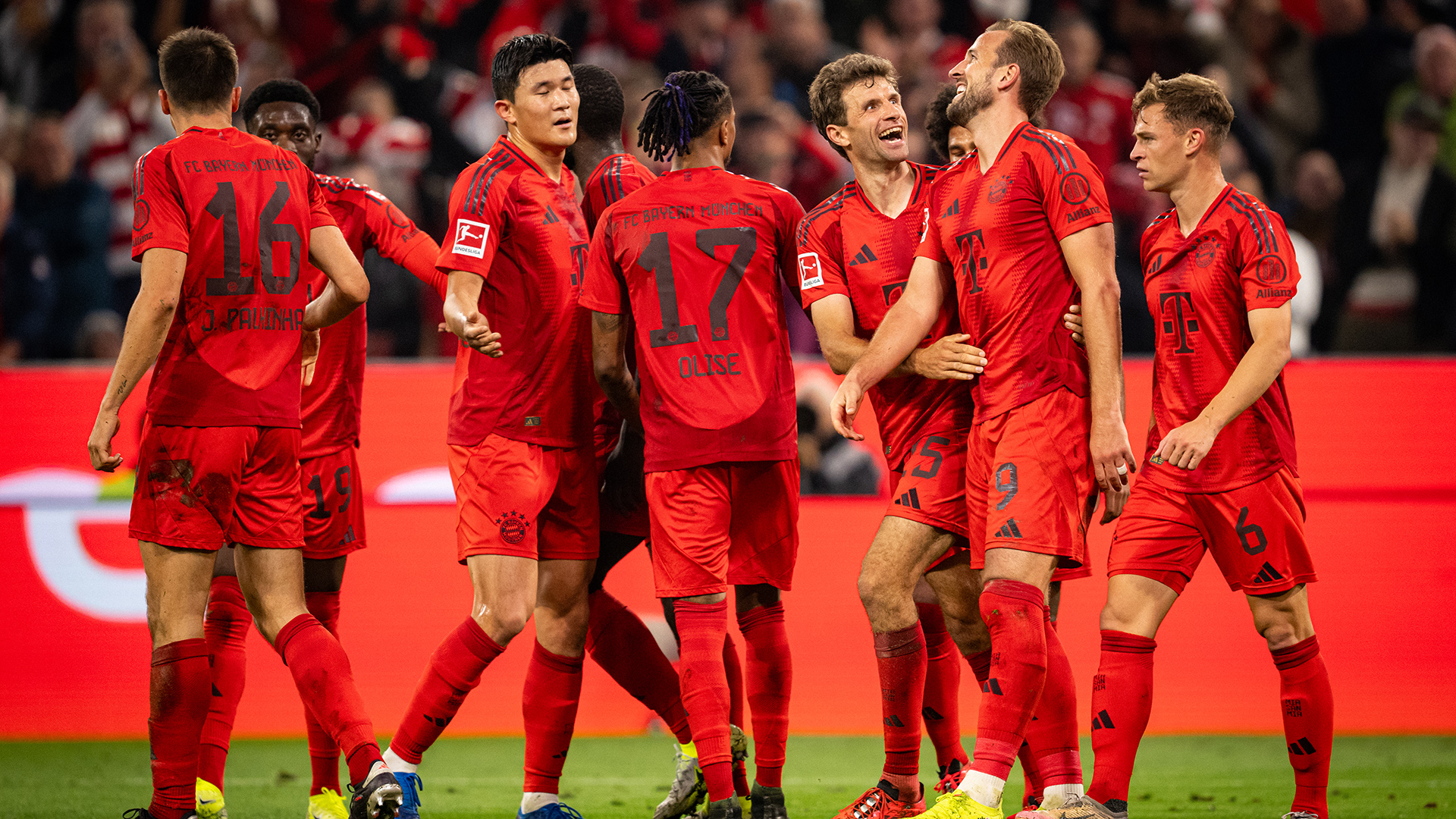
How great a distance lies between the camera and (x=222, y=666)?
16.8ft

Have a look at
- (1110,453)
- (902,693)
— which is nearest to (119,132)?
(902,693)

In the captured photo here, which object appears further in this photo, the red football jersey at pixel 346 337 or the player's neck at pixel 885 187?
the red football jersey at pixel 346 337

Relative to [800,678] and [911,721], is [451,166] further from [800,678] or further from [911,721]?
[911,721]

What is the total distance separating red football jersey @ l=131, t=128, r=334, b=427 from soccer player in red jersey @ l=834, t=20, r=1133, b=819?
1828 mm

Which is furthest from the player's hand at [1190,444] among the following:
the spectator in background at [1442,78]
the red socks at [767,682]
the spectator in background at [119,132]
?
the spectator in background at [119,132]

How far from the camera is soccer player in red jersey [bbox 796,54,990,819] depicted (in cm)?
448

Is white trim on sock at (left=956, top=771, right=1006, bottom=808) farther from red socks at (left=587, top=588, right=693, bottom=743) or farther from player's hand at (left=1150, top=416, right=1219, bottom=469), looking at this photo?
red socks at (left=587, top=588, right=693, bottom=743)

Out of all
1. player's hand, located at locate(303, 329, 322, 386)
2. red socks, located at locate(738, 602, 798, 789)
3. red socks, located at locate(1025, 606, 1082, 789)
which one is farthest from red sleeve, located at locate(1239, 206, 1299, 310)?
player's hand, located at locate(303, 329, 322, 386)

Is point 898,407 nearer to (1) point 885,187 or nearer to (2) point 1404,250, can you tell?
(1) point 885,187

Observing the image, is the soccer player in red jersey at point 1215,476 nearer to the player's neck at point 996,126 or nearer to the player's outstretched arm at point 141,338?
the player's neck at point 996,126

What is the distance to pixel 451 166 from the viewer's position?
10258 mm

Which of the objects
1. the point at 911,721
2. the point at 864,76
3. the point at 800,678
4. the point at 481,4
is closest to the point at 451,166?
the point at 481,4

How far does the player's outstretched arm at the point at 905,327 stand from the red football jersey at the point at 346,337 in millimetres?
1816

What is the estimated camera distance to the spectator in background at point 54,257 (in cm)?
926
